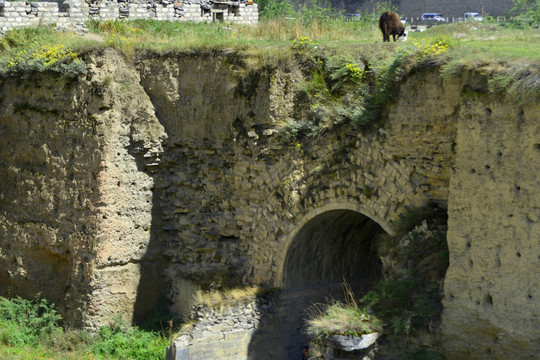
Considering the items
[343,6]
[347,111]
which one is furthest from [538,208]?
[343,6]

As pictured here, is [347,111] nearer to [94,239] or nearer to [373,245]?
[373,245]

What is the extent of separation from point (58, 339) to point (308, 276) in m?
5.38

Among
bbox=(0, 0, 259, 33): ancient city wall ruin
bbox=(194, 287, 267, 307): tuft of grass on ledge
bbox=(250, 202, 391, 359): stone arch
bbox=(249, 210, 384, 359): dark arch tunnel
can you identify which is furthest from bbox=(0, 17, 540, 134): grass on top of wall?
bbox=(194, 287, 267, 307): tuft of grass on ledge

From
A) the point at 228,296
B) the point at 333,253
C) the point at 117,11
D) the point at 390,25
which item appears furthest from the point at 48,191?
the point at 390,25

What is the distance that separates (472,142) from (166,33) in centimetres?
984

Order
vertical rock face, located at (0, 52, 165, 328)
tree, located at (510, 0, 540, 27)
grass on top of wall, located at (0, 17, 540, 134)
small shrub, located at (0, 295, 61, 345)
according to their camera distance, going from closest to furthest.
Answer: grass on top of wall, located at (0, 17, 540, 134) < vertical rock face, located at (0, 52, 165, 328) < small shrub, located at (0, 295, 61, 345) < tree, located at (510, 0, 540, 27)

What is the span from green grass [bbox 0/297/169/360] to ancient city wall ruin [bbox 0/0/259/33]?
6.91 m

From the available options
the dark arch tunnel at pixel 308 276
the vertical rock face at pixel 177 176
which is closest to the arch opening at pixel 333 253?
the dark arch tunnel at pixel 308 276

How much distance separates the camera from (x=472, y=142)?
11.6 m

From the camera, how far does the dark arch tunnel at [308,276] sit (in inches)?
594

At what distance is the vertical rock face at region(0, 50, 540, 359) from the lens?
1343 centimetres

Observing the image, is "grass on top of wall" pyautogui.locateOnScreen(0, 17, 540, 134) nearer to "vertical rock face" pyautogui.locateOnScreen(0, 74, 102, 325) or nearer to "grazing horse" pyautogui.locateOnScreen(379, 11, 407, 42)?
"grazing horse" pyautogui.locateOnScreen(379, 11, 407, 42)

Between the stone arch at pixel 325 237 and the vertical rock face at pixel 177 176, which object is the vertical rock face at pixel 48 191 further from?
the stone arch at pixel 325 237

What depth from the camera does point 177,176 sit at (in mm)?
17000
